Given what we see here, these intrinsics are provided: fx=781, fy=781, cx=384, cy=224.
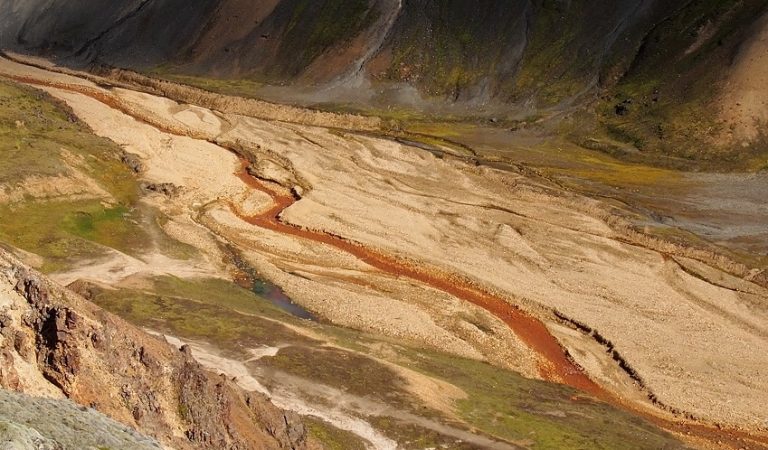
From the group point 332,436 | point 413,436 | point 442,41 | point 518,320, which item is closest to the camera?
point 332,436

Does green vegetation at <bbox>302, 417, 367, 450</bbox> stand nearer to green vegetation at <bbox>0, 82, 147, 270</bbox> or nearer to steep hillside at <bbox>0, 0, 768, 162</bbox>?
green vegetation at <bbox>0, 82, 147, 270</bbox>

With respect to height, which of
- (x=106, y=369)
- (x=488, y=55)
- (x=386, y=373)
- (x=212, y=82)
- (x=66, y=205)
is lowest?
(x=66, y=205)

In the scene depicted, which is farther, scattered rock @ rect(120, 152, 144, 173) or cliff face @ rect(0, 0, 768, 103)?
cliff face @ rect(0, 0, 768, 103)

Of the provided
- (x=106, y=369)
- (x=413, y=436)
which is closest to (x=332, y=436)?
(x=413, y=436)

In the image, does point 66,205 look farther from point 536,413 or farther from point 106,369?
point 106,369

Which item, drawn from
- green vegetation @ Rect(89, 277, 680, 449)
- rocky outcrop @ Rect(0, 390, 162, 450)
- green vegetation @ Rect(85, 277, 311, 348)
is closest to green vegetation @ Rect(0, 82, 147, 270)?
green vegetation @ Rect(85, 277, 311, 348)

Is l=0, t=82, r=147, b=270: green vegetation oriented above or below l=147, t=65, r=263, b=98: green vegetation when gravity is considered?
below

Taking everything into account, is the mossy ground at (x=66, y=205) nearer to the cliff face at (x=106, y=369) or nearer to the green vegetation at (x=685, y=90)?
the cliff face at (x=106, y=369)

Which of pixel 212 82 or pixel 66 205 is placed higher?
pixel 212 82

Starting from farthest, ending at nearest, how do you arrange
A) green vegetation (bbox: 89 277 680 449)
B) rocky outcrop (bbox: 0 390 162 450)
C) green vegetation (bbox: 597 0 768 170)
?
green vegetation (bbox: 597 0 768 170)
green vegetation (bbox: 89 277 680 449)
rocky outcrop (bbox: 0 390 162 450)

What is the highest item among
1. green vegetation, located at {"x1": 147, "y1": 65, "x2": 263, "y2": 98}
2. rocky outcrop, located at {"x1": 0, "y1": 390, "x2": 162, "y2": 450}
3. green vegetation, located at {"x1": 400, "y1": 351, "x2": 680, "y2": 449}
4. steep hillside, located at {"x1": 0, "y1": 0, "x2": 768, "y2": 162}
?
steep hillside, located at {"x1": 0, "y1": 0, "x2": 768, "y2": 162}

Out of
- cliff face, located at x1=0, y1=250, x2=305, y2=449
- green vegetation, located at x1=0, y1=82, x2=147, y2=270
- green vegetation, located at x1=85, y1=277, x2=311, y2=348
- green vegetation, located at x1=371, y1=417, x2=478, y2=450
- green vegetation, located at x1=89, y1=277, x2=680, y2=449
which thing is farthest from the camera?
green vegetation, located at x1=0, y1=82, x2=147, y2=270
